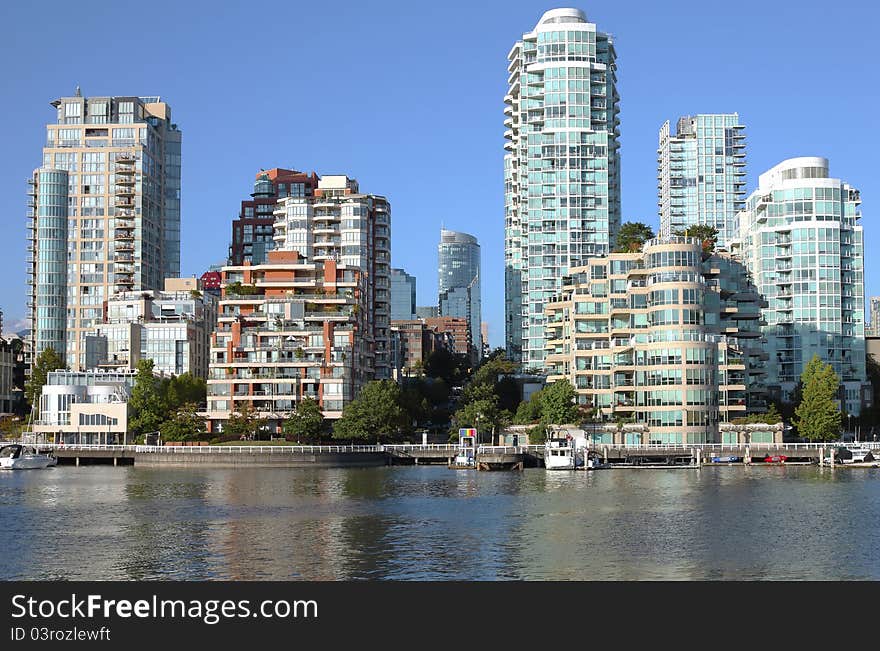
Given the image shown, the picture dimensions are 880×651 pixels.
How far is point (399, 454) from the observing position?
166 m

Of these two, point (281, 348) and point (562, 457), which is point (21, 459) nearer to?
point (281, 348)

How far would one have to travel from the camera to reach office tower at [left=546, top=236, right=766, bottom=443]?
163125mm

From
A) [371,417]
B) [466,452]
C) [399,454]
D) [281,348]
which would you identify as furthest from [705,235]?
[281,348]

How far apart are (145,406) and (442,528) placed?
110 meters

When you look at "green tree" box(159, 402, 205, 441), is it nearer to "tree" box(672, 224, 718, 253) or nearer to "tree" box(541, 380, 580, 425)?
"tree" box(541, 380, 580, 425)

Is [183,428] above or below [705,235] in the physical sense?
below

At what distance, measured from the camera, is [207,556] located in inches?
2655

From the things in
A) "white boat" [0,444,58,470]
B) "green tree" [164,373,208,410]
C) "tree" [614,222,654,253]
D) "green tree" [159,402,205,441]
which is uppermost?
"tree" [614,222,654,253]

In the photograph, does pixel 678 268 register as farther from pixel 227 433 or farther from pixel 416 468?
pixel 227 433

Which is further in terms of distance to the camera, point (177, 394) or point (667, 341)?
point (177, 394)

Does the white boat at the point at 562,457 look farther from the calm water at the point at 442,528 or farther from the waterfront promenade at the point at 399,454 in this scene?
the calm water at the point at 442,528

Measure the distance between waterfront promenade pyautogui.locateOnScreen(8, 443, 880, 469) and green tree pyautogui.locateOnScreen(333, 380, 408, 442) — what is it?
2.63 m

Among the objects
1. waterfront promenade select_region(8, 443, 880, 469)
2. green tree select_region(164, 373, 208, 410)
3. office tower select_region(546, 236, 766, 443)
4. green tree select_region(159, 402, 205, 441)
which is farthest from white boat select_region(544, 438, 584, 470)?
green tree select_region(164, 373, 208, 410)

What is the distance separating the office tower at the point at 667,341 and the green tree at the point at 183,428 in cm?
5780
